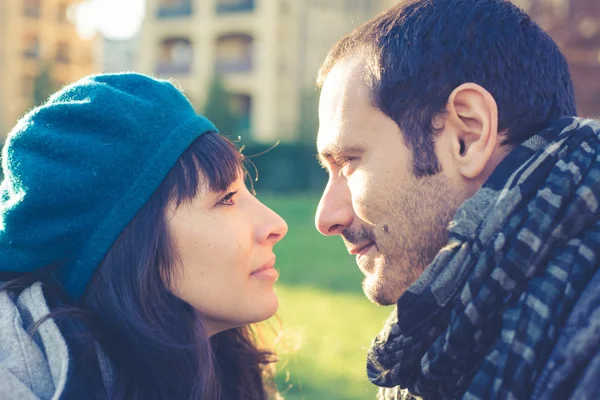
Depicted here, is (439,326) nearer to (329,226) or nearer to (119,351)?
(329,226)

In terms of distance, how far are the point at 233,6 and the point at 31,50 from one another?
12.1 m

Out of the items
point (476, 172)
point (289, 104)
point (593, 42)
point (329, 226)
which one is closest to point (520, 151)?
point (476, 172)

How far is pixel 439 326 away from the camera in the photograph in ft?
6.79

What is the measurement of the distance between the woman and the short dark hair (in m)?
0.65

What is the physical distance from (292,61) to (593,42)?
20.3 meters

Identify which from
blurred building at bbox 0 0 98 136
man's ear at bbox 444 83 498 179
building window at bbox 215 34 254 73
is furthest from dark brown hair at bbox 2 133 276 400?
blurred building at bbox 0 0 98 136

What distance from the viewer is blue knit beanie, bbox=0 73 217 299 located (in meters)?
2.31

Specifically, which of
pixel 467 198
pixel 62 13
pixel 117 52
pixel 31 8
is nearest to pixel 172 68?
pixel 31 8

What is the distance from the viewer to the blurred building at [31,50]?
113ft

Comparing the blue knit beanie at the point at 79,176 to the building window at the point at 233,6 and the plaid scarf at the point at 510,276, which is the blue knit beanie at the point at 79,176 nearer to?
the plaid scarf at the point at 510,276

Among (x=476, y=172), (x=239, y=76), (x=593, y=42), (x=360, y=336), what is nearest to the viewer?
(x=476, y=172)

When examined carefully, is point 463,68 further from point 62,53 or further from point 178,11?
point 62,53

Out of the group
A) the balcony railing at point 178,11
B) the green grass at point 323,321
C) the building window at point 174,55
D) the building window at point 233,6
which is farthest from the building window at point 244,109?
the green grass at point 323,321

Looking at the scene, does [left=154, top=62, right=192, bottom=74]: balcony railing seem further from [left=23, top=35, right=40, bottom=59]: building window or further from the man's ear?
the man's ear
